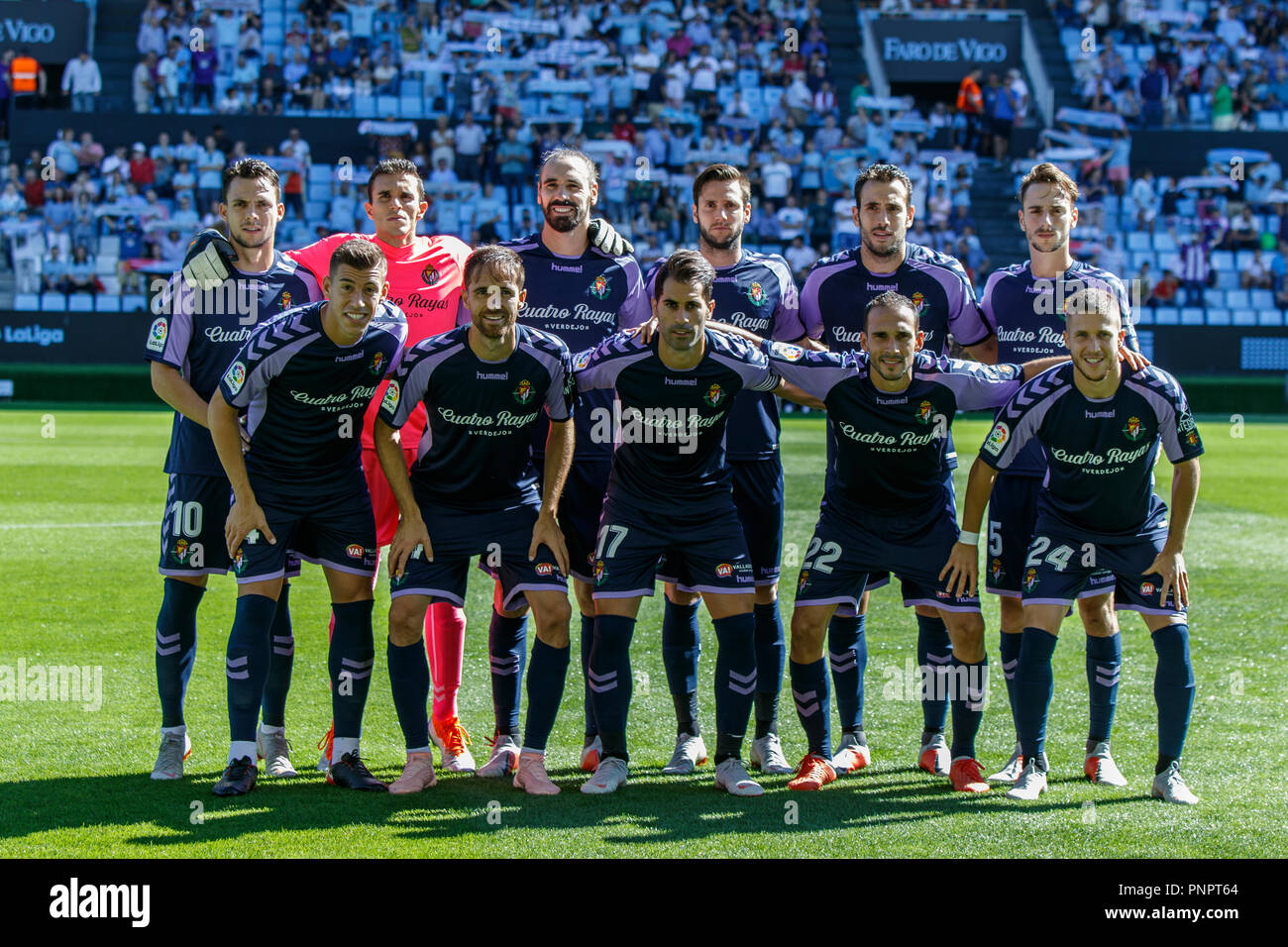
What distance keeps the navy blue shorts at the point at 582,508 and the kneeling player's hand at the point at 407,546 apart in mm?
647

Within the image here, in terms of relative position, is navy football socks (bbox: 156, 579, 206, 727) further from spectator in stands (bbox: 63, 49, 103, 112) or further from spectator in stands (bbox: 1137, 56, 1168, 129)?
spectator in stands (bbox: 1137, 56, 1168, 129)

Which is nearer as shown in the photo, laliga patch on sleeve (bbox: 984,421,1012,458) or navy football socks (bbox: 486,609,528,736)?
laliga patch on sleeve (bbox: 984,421,1012,458)

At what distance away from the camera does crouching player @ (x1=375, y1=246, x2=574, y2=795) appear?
5215 mm

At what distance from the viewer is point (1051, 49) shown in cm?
3091

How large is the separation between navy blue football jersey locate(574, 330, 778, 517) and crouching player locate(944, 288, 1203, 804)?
1.00m

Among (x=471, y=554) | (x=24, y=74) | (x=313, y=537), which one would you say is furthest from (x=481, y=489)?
(x=24, y=74)

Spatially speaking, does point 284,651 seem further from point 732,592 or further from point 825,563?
point 825,563

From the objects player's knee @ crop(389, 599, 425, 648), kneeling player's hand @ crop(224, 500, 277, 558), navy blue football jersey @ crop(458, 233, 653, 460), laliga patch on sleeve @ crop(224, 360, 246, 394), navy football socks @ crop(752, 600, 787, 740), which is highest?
navy blue football jersey @ crop(458, 233, 653, 460)

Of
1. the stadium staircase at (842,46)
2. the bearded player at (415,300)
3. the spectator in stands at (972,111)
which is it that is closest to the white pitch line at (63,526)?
the bearded player at (415,300)

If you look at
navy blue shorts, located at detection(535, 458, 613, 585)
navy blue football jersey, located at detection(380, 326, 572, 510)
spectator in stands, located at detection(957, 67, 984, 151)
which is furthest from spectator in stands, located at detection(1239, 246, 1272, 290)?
navy blue football jersey, located at detection(380, 326, 572, 510)

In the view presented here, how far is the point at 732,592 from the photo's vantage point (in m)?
5.34

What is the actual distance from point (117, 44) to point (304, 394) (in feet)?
89.6

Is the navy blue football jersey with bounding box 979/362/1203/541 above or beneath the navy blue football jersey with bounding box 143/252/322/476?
beneath

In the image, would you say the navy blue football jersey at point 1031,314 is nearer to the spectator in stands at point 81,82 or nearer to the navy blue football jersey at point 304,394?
the navy blue football jersey at point 304,394
